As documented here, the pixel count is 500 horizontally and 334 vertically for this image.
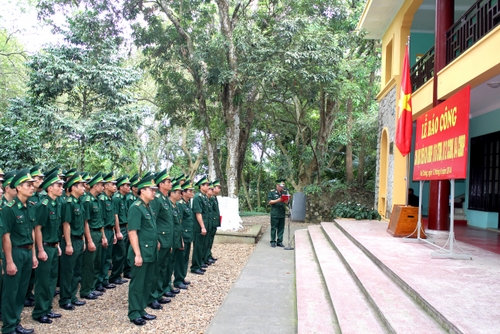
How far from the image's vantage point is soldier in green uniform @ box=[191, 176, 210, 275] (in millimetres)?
7797

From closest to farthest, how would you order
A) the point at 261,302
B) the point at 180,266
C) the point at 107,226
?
the point at 261,302 → the point at 107,226 → the point at 180,266

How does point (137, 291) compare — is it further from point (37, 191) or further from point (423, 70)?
point (423, 70)

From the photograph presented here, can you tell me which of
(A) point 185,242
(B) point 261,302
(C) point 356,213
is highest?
(C) point 356,213

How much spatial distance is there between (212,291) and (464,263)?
383 centimetres

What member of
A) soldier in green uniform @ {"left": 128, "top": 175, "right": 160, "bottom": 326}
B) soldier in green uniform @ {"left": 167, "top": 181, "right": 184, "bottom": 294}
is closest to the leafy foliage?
soldier in green uniform @ {"left": 167, "top": 181, "right": 184, "bottom": 294}

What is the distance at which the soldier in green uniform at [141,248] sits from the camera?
495 cm

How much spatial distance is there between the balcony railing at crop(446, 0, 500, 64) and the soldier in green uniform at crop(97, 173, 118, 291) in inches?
260

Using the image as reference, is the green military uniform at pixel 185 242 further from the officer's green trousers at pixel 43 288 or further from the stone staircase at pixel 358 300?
the officer's green trousers at pixel 43 288

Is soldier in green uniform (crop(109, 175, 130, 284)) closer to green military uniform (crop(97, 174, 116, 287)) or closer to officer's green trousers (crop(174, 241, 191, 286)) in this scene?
green military uniform (crop(97, 174, 116, 287))

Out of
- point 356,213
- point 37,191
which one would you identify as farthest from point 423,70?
point 37,191

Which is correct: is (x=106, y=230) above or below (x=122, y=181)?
below

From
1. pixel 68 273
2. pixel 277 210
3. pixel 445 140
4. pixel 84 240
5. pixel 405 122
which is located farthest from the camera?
Result: pixel 277 210

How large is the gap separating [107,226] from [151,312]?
180 cm

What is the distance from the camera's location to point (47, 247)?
5.27 meters
